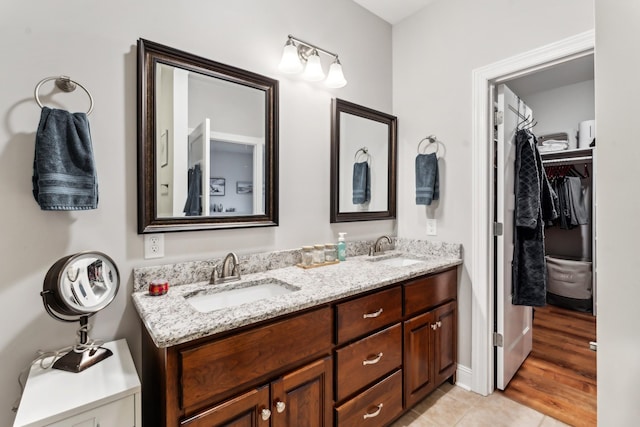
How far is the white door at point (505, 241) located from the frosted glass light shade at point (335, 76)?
1090mm

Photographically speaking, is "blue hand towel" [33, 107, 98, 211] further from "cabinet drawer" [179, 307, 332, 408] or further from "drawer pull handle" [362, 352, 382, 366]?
"drawer pull handle" [362, 352, 382, 366]

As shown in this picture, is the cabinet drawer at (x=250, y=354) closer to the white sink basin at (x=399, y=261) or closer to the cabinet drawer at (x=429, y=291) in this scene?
the cabinet drawer at (x=429, y=291)

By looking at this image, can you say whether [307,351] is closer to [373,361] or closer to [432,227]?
[373,361]

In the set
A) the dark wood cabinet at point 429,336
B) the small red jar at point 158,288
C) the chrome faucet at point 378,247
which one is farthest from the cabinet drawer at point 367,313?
the small red jar at point 158,288

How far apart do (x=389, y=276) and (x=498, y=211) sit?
40.0 inches

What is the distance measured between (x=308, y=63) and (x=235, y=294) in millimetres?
1432

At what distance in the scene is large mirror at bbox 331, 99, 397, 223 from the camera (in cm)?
216

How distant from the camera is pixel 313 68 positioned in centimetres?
194

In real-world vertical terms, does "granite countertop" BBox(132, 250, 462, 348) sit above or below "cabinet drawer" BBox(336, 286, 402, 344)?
above

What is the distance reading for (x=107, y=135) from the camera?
1323 millimetres

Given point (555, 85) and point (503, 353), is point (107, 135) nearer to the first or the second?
point (503, 353)

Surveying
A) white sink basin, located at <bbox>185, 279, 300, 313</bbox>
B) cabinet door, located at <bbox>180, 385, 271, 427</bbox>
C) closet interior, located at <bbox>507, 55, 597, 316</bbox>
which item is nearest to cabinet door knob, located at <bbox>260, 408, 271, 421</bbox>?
cabinet door, located at <bbox>180, 385, 271, 427</bbox>

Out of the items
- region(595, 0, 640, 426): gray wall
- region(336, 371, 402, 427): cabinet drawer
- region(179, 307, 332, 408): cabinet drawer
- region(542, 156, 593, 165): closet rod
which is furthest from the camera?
region(542, 156, 593, 165): closet rod

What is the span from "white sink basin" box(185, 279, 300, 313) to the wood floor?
5.73ft
